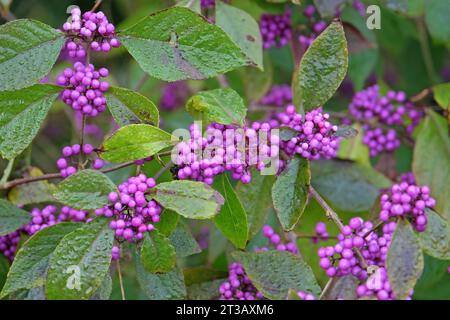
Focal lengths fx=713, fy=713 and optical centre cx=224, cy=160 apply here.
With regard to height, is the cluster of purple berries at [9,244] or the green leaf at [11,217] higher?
the green leaf at [11,217]

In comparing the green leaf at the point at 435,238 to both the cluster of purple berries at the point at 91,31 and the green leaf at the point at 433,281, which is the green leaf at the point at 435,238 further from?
the cluster of purple berries at the point at 91,31

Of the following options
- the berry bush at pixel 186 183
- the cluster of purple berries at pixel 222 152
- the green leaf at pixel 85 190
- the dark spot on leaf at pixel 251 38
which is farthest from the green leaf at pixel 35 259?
the dark spot on leaf at pixel 251 38

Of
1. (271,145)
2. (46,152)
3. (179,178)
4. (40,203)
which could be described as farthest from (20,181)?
(46,152)

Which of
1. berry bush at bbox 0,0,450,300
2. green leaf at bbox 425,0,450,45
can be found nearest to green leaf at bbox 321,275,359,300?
berry bush at bbox 0,0,450,300

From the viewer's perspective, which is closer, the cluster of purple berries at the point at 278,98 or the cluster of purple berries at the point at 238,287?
the cluster of purple berries at the point at 238,287

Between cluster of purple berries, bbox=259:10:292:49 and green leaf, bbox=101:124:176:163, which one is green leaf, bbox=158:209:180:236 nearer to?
green leaf, bbox=101:124:176:163

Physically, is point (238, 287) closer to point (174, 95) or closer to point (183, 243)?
point (183, 243)

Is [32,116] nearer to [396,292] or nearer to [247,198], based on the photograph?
[247,198]
